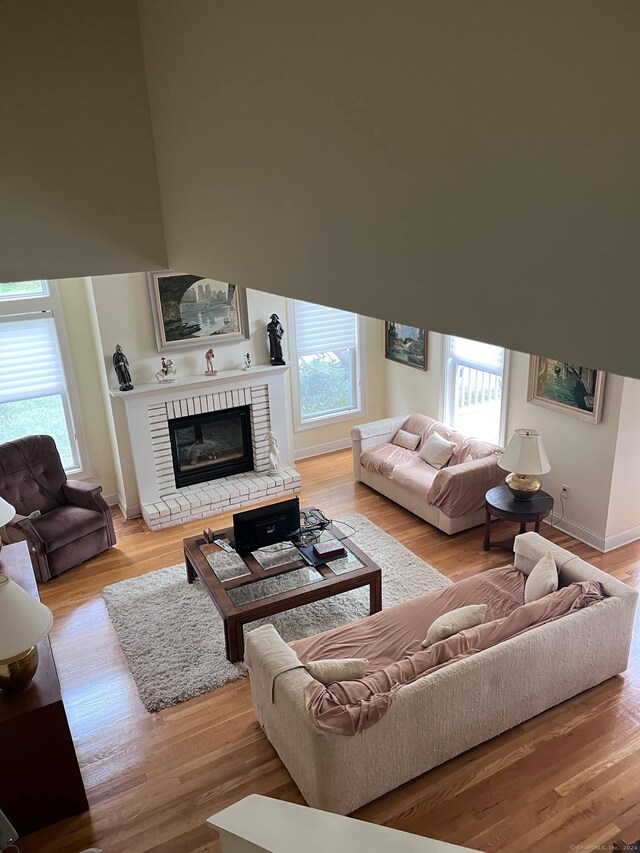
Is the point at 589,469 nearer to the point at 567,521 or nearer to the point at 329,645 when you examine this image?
the point at 567,521

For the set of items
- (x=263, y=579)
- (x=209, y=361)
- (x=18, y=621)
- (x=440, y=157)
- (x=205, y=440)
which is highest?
(x=440, y=157)

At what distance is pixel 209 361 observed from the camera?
6094 mm

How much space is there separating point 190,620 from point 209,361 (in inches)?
101

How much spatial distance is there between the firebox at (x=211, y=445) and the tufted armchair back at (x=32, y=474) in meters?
1.12

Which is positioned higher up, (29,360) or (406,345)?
(29,360)

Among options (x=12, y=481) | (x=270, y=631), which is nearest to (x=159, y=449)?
(x=12, y=481)

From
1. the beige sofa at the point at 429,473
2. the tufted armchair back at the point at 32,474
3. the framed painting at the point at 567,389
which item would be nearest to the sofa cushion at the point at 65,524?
the tufted armchair back at the point at 32,474

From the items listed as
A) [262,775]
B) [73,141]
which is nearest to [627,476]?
[262,775]

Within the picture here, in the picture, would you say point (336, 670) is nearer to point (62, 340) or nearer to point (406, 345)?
point (62, 340)

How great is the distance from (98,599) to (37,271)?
4.05m

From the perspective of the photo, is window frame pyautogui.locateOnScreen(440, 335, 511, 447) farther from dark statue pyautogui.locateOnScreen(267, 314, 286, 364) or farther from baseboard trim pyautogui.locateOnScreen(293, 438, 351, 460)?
dark statue pyautogui.locateOnScreen(267, 314, 286, 364)

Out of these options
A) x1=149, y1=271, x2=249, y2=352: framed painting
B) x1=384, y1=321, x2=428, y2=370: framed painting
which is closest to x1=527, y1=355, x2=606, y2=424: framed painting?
x1=384, y1=321, x2=428, y2=370: framed painting

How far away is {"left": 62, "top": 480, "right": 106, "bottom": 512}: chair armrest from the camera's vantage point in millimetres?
5469

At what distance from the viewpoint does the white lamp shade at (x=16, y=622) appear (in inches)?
104
